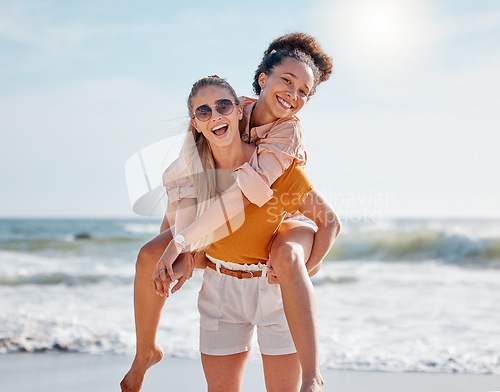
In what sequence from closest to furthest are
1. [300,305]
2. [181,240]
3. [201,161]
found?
[300,305] < [181,240] < [201,161]

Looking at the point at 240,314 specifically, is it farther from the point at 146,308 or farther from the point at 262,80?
the point at 262,80

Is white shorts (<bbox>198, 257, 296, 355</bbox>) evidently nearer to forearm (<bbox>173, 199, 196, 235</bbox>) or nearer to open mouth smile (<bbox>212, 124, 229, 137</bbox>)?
forearm (<bbox>173, 199, 196, 235</bbox>)

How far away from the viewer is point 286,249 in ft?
7.63

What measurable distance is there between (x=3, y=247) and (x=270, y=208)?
15.7m

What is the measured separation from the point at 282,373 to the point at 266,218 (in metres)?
0.72

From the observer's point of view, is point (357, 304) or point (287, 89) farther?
point (357, 304)

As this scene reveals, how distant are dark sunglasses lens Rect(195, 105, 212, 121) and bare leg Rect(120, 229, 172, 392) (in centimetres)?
56

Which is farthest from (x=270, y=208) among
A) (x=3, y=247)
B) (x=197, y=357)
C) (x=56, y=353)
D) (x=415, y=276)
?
(x=3, y=247)

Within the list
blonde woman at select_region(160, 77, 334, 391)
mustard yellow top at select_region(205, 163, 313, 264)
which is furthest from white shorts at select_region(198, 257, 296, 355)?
mustard yellow top at select_region(205, 163, 313, 264)

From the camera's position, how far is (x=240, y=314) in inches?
106

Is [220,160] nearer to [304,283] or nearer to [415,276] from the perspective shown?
[304,283]

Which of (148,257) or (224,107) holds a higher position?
(224,107)

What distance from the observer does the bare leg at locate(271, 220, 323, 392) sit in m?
2.20

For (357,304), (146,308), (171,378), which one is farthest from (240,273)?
(357,304)
